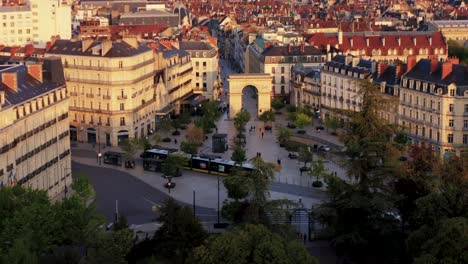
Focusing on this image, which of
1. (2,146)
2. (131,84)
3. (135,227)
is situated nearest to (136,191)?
(135,227)

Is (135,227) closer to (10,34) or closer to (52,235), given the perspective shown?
(52,235)

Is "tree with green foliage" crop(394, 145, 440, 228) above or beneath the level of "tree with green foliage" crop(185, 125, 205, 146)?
above

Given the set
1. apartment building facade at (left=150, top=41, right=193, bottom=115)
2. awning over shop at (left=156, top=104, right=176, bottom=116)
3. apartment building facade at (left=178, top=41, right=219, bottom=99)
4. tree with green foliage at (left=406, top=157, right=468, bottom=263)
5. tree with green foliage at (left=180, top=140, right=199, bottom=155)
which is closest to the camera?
tree with green foliage at (left=406, top=157, right=468, bottom=263)

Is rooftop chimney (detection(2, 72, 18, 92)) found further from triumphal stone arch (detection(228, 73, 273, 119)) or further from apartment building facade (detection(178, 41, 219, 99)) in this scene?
apartment building facade (detection(178, 41, 219, 99))

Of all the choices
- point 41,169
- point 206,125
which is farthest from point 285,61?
point 41,169

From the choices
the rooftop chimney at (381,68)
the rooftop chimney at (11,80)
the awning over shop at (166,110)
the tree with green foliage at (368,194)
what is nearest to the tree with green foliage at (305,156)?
the rooftop chimney at (381,68)

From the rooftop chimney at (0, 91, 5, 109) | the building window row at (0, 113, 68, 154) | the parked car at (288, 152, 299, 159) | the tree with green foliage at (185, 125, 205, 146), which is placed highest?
the rooftop chimney at (0, 91, 5, 109)

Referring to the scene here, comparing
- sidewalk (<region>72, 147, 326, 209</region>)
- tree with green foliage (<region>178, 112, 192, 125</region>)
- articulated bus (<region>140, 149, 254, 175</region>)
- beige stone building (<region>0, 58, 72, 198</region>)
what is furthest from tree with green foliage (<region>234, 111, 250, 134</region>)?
beige stone building (<region>0, 58, 72, 198</region>)
